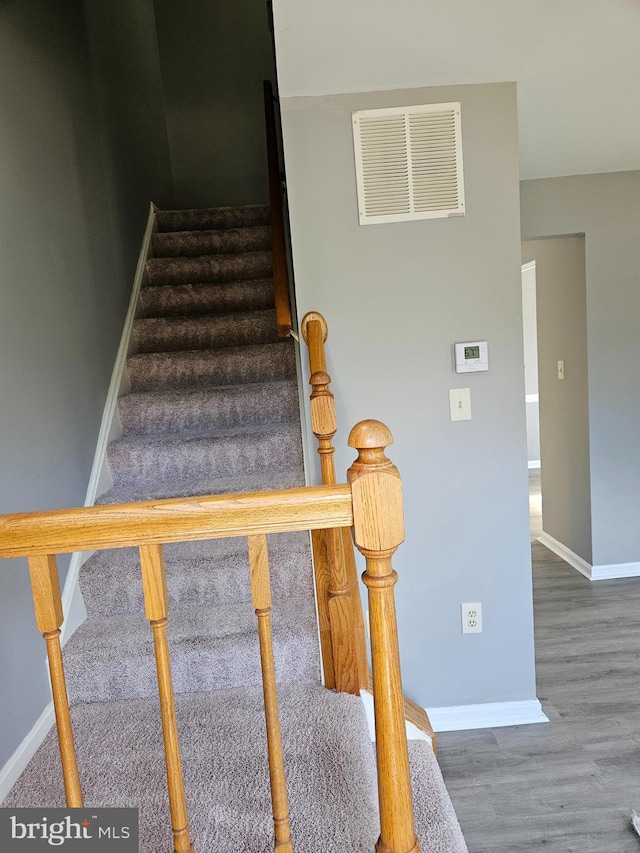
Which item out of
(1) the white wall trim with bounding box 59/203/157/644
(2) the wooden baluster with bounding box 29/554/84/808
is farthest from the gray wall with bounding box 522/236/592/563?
(2) the wooden baluster with bounding box 29/554/84/808

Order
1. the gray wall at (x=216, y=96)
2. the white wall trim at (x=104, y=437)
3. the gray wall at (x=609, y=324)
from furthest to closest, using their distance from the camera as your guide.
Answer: the gray wall at (x=216, y=96) < the gray wall at (x=609, y=324) < the white wall trim at (x=104, y=437)

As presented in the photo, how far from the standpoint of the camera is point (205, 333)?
3.28 m

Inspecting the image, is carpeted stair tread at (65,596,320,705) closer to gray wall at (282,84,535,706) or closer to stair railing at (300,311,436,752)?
stair railing at (300,311,436,752)

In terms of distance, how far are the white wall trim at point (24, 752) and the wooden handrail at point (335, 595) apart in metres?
0.88

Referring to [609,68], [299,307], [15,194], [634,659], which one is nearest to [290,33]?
[299,307]

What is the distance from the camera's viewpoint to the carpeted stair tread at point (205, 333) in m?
3.26

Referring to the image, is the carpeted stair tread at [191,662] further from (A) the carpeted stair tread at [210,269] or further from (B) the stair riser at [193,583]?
(A) the carpeted stair tread at [210,269]

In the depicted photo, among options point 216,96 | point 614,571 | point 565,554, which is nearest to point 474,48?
point 614,571

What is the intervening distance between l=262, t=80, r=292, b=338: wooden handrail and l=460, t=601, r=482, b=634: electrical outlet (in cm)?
129

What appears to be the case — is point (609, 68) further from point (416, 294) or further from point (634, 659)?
point (634, 659)

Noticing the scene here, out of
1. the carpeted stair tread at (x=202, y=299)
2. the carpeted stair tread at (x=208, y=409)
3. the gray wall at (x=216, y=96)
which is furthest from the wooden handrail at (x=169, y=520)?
the gray wall at (x=216, y=96)

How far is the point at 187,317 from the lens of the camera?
3.41m

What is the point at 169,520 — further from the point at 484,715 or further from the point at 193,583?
the point at 484,715

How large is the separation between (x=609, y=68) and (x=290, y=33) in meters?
1.20
